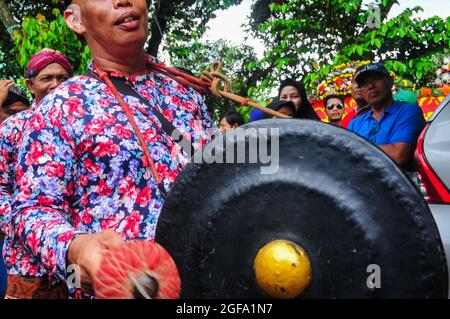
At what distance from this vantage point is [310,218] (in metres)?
0.99

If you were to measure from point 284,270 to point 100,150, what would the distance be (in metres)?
0.57

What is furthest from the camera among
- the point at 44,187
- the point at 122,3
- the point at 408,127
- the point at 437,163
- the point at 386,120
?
the point at 386,120

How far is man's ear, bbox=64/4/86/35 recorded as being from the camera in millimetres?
1439

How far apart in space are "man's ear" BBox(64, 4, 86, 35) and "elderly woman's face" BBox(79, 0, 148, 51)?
0.02 meters

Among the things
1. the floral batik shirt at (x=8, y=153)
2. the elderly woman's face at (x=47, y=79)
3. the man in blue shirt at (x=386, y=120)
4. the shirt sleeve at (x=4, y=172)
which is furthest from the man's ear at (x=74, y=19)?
the man in blue shirt at (x=386, y=120)

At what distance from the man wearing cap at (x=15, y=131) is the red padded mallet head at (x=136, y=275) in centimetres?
53

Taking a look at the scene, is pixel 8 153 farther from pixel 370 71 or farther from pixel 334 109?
pixel 334 109

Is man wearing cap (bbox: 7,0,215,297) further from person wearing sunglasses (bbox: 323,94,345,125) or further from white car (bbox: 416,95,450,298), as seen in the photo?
person wearing sunglasses (bbox: 323,94,345,125)

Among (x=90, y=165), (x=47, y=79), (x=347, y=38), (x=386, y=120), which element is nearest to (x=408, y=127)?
(x=386, y=120)

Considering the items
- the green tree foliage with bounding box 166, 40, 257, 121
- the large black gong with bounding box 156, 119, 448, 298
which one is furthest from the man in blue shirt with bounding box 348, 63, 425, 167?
the green tree foliage with bounding box 166, 40, 257, 121

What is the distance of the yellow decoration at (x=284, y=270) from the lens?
0.95 meters

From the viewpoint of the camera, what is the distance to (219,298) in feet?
3.33

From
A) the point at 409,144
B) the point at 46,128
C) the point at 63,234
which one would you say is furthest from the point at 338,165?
the point at 409,144

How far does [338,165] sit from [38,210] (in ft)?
2.11
